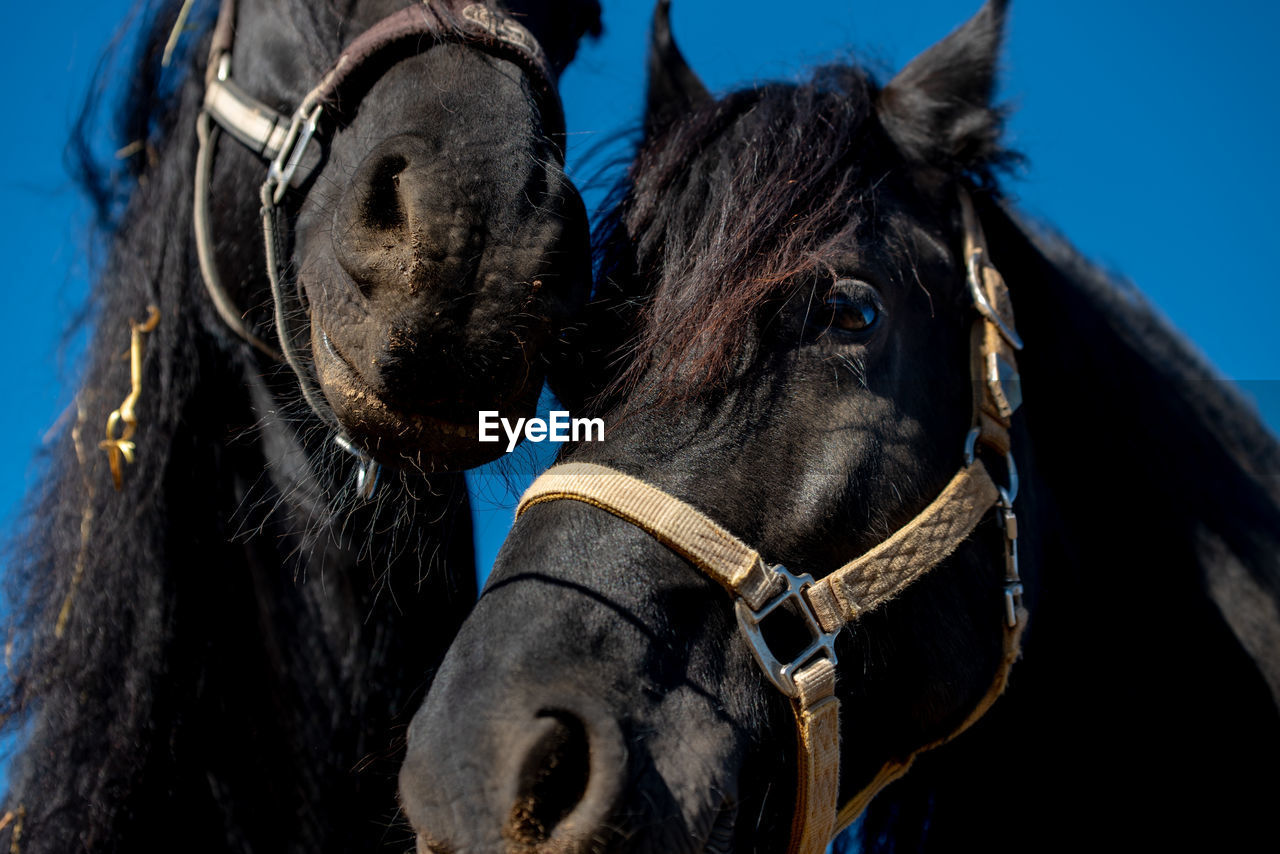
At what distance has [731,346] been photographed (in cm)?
162

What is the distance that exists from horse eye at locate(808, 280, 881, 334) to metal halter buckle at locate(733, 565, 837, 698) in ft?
1.40

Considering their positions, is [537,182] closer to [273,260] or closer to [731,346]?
[731,346]

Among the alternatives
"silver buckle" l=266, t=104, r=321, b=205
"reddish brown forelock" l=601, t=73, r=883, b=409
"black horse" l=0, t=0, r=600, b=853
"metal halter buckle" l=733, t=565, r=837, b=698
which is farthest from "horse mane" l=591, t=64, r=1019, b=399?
"silver buckle" l=266, t=104, r=321, b=205

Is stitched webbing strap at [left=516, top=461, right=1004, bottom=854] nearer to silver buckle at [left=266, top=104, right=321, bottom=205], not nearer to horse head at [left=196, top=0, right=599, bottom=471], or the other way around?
horse head at [left=196, top=0, right=599, bottom=471]

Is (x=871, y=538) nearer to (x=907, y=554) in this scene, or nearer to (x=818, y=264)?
(x=907, y=554)

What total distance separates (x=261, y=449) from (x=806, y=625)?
5.16 feet

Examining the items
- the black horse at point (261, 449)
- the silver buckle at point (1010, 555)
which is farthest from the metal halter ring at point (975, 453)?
the black horse at point (261, 449)

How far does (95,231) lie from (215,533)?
87 cm

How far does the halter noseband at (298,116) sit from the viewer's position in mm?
1868

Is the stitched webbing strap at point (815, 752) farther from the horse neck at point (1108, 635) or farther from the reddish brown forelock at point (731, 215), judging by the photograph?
the horse neck at point (1108, 635)

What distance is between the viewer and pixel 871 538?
1.63 metres

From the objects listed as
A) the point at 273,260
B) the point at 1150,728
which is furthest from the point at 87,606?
the point at 1150,728

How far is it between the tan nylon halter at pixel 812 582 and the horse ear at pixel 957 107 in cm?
72

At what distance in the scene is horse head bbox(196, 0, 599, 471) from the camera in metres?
1.55
